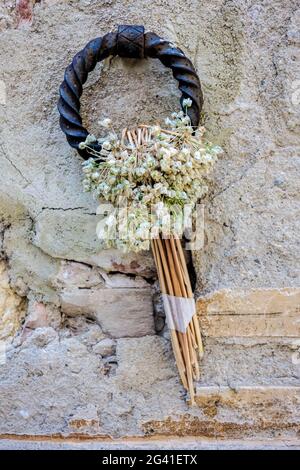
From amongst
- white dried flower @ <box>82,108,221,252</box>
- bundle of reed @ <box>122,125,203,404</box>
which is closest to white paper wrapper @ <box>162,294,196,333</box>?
bundle of reed @ <box>122,125,203,404</box>

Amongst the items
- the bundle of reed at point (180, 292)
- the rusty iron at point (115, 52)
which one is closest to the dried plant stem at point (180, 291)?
the bundle of reed at point (180, 292)

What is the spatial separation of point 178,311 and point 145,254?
0.14 metres

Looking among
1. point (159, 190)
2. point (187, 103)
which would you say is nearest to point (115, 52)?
point (187, 103)

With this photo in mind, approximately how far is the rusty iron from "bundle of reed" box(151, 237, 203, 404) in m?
0.23

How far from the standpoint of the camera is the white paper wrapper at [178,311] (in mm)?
970

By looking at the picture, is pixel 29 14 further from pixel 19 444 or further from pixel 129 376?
pixel 19 444

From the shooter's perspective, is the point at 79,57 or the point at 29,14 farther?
the point at 29,14

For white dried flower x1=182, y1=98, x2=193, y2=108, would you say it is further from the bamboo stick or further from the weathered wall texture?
the bamboo stick

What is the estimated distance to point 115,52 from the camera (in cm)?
97

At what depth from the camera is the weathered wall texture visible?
98 cm

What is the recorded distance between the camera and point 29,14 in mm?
1072

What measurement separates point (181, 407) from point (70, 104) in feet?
2.05

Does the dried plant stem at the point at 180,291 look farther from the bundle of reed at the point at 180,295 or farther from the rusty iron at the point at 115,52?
the rusty iron at the point at 115,52
